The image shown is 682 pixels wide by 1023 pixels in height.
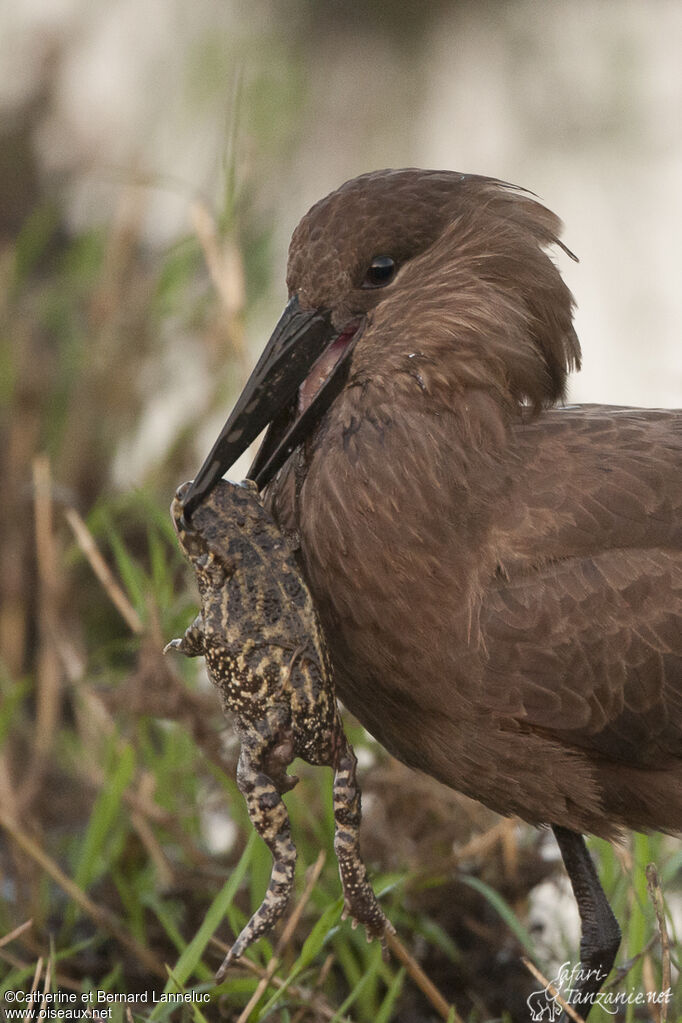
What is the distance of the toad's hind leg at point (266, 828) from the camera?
2568mm

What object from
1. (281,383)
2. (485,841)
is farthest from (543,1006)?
(281,383)

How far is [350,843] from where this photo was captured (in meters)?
2.63

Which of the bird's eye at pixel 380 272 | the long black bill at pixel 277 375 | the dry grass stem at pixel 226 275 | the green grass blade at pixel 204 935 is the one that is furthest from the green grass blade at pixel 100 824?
the bird's eye at pixel 380 272

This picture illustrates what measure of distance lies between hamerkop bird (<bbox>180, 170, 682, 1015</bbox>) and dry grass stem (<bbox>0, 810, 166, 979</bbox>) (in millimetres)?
880

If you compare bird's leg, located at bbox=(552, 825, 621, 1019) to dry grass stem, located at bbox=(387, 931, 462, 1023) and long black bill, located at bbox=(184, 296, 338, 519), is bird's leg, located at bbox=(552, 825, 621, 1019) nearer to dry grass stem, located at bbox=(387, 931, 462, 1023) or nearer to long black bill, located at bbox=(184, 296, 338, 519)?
dry grass stem, located at bbox=(387, 931, 462, 1023)

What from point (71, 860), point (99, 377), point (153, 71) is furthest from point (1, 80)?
point (71, 860)

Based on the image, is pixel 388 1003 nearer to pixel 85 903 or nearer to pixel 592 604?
pixel 85 903

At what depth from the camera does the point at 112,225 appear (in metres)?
5.89

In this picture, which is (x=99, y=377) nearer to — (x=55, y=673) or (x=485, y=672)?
(x=55, y=673)

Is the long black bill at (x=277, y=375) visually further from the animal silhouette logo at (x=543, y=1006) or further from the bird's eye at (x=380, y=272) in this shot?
the animal silhouette logo at (x=543, y=1006)

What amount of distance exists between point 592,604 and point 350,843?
630mm

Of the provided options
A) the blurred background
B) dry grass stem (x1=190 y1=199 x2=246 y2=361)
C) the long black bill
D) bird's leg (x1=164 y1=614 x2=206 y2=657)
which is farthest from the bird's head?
dry grass stem (x1=190 y1=199 x2=246 y2=361)

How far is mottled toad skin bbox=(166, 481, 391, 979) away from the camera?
259 cm

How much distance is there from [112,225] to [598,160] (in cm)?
380
